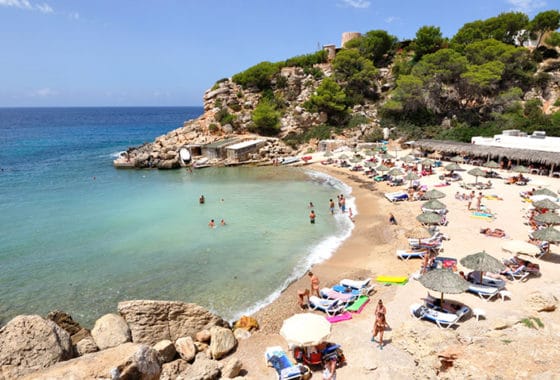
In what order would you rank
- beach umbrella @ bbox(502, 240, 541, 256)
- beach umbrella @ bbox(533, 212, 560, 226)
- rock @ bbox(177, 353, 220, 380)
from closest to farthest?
rock @ bbox(177, 353, 220, 380)
beach umbrella @ bbox(502, 240, 541, 256)
beach umbrella @ bbox(533, 212, 560, 226)

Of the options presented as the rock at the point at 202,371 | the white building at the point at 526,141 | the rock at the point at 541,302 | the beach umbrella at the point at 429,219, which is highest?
the white building at the point at 526,141

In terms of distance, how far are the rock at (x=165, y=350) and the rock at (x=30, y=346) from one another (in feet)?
6.92

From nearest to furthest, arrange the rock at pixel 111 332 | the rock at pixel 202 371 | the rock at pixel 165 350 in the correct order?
the rock at pixel 202 371, the rock at pixel 165 350, the rock at pixel 111 332

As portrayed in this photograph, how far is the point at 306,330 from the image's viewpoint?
928 centimetres

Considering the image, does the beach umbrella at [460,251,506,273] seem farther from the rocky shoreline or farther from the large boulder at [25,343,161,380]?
the large boulder at [25,343,161,380]

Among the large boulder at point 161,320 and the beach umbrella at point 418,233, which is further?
the beach umbrella at point 418,233

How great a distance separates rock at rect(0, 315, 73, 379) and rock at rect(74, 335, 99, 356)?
0.56m

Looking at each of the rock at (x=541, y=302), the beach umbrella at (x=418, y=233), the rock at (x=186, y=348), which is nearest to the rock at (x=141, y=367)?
the rock at (x=186, y=348)

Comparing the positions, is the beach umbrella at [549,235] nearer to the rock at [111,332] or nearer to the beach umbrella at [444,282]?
the beach umbrella at [444,282]

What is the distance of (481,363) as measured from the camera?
7.31 meters

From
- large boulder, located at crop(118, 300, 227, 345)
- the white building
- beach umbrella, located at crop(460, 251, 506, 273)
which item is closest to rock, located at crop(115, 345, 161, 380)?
large boulder, located at crop(118, 300, 227, 345)

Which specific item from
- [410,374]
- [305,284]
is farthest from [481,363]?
[305,284]

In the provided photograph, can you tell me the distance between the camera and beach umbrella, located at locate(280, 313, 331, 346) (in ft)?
29.6

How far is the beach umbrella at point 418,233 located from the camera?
17.4 meters
